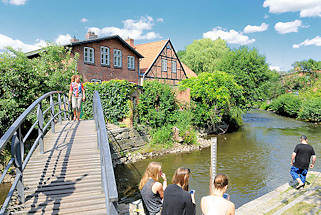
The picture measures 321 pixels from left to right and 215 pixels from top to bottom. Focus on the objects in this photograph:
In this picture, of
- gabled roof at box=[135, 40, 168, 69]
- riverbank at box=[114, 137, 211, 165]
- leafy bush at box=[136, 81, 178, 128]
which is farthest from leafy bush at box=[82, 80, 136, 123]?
gabled roof at box=[135, 40, 168, 69]

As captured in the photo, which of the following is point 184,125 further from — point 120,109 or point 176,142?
point 120,109

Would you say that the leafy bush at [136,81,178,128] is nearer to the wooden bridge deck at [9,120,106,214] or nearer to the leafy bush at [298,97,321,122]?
the wooden bridge deck at [9,120,106,214]

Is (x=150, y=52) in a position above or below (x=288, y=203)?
above

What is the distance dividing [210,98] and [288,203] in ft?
49.6

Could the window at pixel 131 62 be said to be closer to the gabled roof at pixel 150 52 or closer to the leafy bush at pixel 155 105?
the gabled roof at pixel 150 52

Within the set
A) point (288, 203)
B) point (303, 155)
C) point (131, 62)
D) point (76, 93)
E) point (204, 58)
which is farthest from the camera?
point (204, 58)

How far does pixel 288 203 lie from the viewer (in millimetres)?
6141

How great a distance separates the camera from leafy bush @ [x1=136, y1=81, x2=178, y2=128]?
16.4m

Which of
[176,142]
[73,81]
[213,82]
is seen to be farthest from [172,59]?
[73,81]

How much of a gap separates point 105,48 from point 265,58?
20262mm

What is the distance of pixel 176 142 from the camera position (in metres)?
16.8

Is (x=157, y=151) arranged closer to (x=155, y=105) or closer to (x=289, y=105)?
(x=155, y=105)

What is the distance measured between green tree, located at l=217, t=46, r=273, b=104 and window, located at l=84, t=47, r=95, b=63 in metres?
17.1

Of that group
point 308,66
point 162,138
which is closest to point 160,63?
point 162,138
